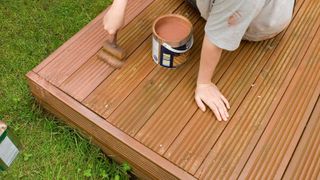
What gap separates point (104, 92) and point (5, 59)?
70 centimetres

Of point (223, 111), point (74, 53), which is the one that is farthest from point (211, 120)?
point (74, 53)

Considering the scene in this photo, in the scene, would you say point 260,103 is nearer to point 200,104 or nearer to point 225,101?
point 225,101

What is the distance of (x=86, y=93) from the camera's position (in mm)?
1917

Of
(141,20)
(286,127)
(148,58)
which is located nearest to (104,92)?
(148,58)

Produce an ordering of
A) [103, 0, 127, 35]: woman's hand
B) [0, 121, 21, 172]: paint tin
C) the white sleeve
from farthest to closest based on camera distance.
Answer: [103, 0, 127, 35]: woman's hand → the white sleeve → [0, 121, 21, 172]: paint tin

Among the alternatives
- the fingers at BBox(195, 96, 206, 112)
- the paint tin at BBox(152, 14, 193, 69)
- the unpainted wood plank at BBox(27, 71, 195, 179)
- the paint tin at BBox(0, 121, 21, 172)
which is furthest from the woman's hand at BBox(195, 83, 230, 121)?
the paint tin at BBox(0, 121, 21, 172)

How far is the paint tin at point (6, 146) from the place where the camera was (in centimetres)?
151

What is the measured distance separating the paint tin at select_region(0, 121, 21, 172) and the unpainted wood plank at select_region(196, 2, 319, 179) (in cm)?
74

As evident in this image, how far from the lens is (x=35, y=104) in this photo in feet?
7.02

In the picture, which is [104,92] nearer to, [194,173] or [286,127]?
[194,173]

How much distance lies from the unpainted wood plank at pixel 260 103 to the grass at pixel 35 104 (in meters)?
0.47

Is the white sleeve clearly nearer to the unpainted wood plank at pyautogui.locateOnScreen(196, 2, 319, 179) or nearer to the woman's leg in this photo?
the woman's leg

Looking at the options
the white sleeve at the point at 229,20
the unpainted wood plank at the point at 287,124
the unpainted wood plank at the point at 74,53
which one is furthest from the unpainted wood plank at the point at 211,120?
the unpainted wood plank at the point at 74,53

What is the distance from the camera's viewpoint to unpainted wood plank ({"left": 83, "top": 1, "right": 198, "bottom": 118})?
Answer: 189cm
